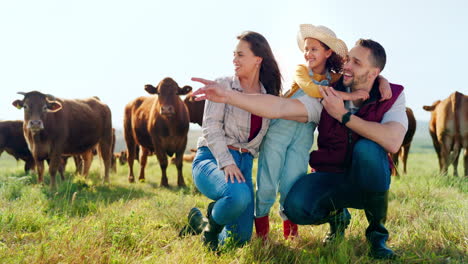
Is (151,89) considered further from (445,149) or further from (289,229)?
(445,149)

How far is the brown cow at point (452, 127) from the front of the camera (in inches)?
374

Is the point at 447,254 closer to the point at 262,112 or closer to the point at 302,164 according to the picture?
the point at 302,164

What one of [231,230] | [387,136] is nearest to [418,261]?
[387,136]

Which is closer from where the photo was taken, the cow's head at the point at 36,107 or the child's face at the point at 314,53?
the child's face at the point at 314,53

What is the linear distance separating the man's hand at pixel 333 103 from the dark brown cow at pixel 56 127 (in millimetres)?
5764

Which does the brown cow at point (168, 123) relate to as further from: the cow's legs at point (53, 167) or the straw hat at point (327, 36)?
the straw hat at point (327, 36)

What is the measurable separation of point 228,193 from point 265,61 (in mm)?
1247

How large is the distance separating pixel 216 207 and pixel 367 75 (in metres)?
1.59

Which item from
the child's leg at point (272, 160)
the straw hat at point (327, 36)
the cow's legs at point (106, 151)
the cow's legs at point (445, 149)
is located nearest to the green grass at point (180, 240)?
the child's leg at point (272, 160)

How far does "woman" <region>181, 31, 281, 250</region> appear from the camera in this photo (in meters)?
3.24

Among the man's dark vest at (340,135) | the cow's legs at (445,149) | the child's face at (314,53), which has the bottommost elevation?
the cow's legs at (445,149)

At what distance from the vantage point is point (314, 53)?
3570mm

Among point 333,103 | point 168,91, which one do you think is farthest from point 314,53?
point 168,91

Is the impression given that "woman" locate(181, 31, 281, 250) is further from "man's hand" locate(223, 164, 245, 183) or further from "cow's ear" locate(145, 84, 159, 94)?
"cow's ear" locate(145, 84, 159, 94)
